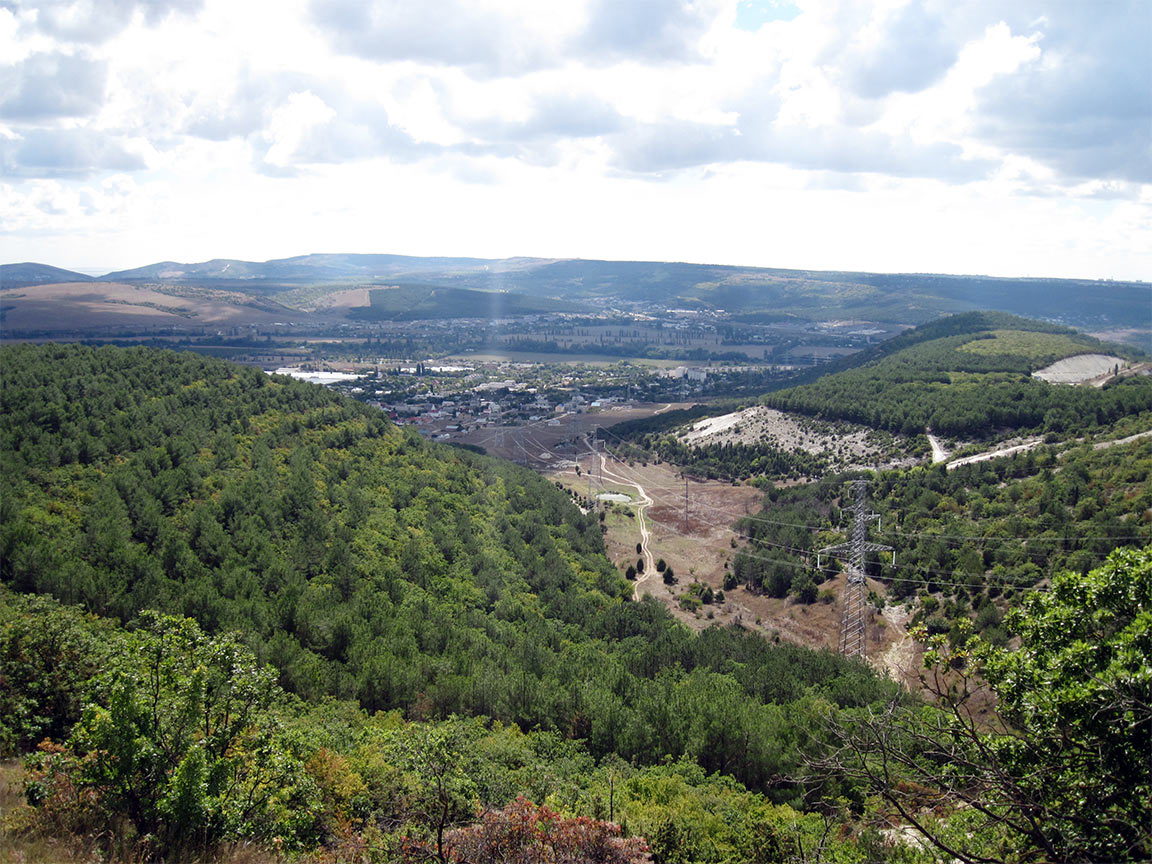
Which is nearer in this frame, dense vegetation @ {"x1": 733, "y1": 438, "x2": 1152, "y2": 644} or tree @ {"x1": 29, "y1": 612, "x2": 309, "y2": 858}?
tree @ {"x1": 29, "y1": 612, "x2": 309, "y2": 858}

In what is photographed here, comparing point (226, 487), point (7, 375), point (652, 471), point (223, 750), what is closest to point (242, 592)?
point (226, 487)

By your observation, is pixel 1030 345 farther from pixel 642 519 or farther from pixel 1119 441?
pixel 642 519

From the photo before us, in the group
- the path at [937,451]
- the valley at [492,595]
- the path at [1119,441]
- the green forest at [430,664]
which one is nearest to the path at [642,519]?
the valley at [492,595]

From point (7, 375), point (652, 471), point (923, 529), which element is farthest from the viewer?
point (652, 471)

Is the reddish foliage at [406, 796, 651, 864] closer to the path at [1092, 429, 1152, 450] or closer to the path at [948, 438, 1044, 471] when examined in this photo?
the path at [1092, 429, 1152, 450]

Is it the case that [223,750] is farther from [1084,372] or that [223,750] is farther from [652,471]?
[1084,372]

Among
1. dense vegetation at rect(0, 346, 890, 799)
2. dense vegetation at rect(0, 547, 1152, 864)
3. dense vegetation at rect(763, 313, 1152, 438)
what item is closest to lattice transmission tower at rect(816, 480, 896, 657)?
dense vegetation at rect(0, 346, 890, 799)
